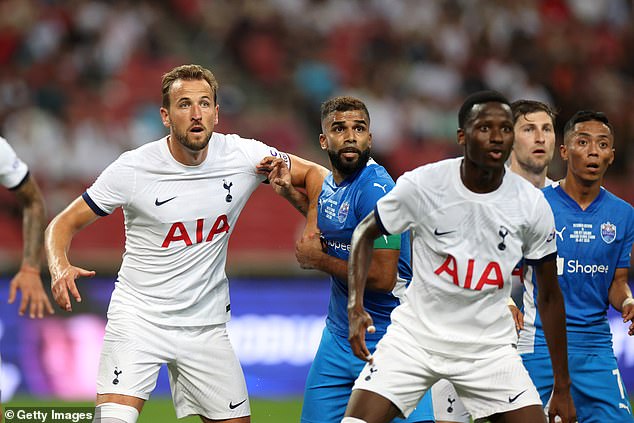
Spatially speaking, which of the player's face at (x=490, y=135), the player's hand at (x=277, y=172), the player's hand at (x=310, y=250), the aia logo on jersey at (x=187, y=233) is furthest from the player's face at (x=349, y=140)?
the player's face at (x=490, y=135)

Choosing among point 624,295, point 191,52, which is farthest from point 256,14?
point 624,295

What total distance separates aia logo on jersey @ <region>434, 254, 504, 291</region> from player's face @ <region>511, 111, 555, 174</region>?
201 centimetres

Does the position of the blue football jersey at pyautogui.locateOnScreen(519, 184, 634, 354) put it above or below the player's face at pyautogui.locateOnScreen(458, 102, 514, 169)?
below

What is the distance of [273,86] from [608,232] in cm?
941

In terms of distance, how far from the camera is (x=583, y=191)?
694 centimetres

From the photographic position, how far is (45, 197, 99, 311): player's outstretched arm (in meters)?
6.15

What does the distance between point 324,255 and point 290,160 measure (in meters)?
0.99

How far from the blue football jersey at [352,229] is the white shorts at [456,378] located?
35.9 inches

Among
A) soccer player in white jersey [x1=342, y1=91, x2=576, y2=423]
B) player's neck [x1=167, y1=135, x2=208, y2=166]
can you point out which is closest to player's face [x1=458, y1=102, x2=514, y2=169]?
soccer player in white jersey [x1=342, y1=91, x2=576, y2=423]

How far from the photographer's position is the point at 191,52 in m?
15.9

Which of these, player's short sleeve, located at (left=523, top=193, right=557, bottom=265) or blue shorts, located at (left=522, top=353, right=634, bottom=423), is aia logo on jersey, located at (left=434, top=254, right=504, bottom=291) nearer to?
player's short sleeve, located at (left=523, top=193, right=557, bottom=265)

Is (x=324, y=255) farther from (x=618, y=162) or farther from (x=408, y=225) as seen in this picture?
(x=618, y=162)

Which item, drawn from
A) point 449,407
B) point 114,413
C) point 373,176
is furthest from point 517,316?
point 114,413

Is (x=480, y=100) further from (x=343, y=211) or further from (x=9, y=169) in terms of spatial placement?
(x=9, y=169)
